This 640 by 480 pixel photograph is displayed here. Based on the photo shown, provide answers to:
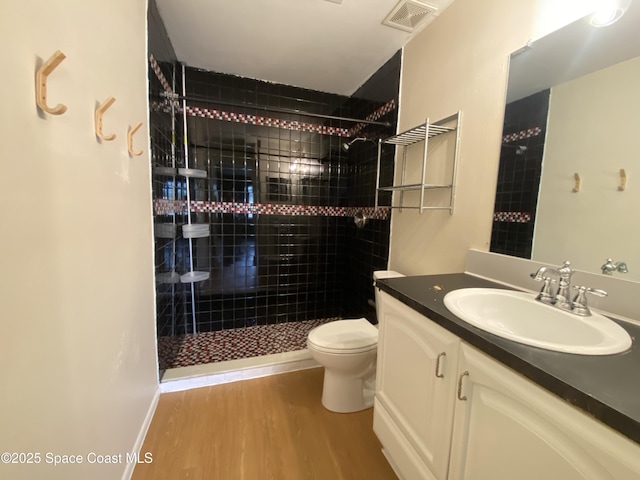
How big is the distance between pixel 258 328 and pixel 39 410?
2044 millimetres

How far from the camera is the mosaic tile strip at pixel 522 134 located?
3.65 ft

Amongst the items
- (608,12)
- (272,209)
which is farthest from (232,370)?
(608,12)

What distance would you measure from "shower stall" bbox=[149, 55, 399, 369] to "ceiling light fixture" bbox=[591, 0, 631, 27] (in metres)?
1.12

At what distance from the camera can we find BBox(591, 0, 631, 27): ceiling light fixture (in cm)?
86

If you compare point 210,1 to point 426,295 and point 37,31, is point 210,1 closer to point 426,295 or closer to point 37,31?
point 37,31

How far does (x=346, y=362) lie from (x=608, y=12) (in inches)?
69.8

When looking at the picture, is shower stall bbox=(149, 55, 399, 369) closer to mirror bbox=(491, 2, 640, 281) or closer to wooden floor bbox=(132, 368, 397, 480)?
wooden floor bbox=(132, 368, 397, 480)

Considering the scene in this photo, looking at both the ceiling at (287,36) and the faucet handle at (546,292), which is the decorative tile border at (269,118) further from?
the faucet handle at (546,292)

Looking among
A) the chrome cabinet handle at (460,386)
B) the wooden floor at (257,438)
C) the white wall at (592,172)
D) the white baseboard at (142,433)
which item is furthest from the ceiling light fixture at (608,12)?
the white baseboard at (142,433)

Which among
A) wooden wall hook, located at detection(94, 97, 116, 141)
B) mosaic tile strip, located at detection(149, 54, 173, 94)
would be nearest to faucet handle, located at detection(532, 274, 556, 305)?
wooden wall hook, located at detection(94, 97, 116, 141)

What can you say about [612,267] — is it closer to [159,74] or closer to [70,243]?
[70,243]

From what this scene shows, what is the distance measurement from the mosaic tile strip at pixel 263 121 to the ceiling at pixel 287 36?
0.34 meters

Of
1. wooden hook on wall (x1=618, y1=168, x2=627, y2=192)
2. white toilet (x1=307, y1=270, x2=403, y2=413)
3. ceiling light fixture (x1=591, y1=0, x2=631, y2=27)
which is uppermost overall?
ceiling light fixture (x1=591, y1=0, x2=631, y2=27)

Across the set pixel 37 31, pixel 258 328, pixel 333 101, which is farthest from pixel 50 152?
pixel 333 101
